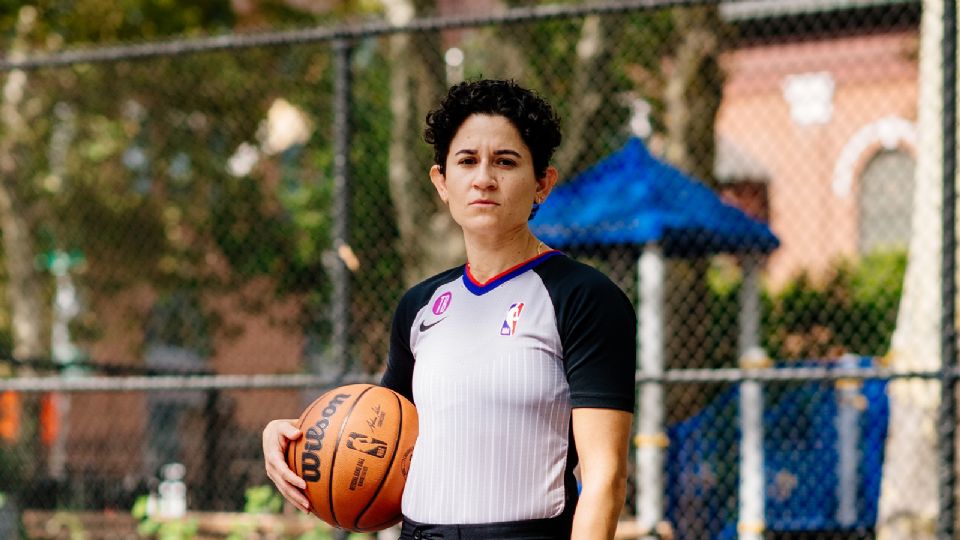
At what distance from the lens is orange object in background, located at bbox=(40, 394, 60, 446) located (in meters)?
11.4

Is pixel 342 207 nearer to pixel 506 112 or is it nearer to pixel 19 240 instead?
→ pixel 506 112

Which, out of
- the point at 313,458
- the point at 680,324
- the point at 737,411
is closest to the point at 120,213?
the point at 680,324

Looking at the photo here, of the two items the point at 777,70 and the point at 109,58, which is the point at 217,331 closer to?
the point at 109,58

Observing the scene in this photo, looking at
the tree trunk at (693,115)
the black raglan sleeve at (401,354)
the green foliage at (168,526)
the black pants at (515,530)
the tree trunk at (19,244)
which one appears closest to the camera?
the black pants at (515,530)

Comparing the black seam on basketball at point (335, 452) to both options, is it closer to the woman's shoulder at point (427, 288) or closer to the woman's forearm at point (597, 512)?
the woman's shoulder at point (427, 288)

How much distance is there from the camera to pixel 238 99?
13461 millimetres

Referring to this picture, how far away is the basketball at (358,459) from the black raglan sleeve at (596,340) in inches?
21.4

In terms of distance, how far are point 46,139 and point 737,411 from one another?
7536 millimetres

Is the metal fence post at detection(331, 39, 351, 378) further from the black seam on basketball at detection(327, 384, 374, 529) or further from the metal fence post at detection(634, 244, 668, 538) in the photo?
the black seam on basketball at detection(327, 384, 374, 529)

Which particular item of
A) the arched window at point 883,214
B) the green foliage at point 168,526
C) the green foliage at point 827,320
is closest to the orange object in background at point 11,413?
the green foliage at point 168,526

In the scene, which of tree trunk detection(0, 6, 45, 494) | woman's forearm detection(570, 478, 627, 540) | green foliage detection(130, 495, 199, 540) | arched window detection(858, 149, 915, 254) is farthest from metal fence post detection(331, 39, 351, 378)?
arched window detection(858, 149, 915, 254)

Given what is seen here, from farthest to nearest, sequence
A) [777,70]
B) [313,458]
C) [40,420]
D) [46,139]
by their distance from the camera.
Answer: [777,70] < [46,139] < [40,420] < [313,458]

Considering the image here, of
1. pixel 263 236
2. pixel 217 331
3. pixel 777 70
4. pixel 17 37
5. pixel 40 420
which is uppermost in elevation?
pixel 777 70

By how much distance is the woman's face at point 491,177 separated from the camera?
8.77 ft
